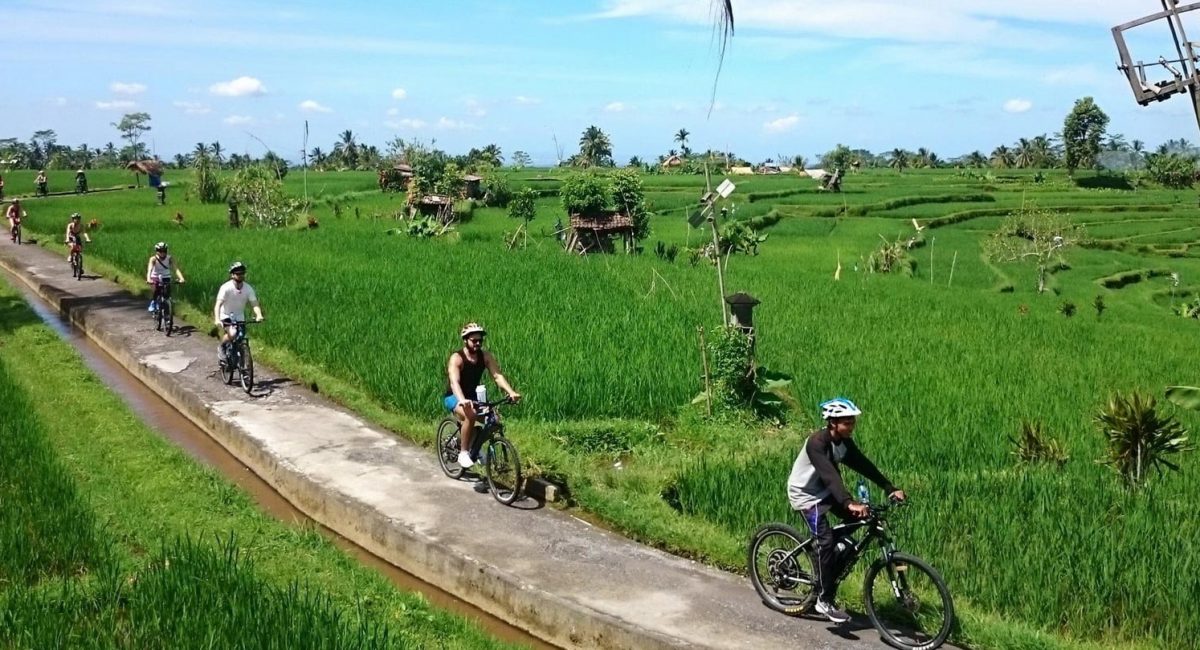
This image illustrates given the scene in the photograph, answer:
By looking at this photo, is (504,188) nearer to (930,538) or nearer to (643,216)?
(643,216)

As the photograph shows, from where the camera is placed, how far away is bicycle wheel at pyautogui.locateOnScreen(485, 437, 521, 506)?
798cm

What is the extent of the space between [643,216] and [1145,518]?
22.4 m

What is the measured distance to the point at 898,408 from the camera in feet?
34.8

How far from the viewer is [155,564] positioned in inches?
226

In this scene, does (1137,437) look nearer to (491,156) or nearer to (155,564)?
(155,564)

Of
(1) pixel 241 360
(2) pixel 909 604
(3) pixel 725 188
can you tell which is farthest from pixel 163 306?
(2) pixel 909 604

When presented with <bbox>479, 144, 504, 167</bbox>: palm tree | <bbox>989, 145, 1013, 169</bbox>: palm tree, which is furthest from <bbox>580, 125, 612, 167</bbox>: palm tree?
<bbox>989, 145, 1013, 169</bbox>: palm tree

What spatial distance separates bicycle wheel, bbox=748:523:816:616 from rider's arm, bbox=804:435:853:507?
1.60 ft

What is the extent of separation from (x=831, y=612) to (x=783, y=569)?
1.25 ft

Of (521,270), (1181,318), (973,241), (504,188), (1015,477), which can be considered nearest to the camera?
(1015,477)

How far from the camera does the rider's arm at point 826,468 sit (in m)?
5.63

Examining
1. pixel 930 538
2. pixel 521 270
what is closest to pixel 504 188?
pixel 521 270

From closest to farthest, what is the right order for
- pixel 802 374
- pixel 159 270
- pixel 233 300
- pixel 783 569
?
1. pixel 783 569
2. pixel 233 300
3. pixel 802 374
4. pixel 159 270

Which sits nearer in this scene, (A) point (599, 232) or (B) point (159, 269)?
(B) point (159, 269)
